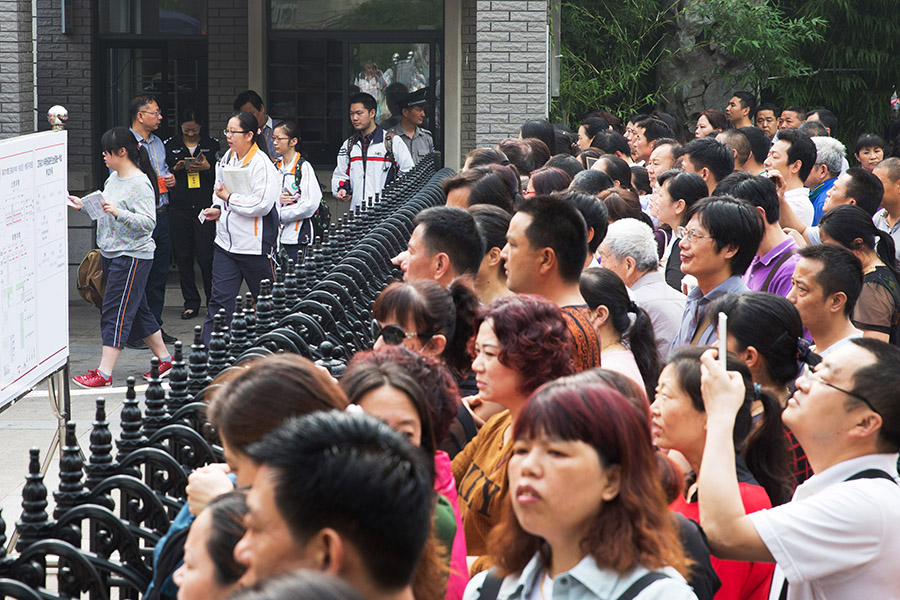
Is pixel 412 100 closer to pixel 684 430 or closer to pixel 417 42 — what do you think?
pixel 417 42

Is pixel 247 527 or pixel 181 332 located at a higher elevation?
pixel 247 527

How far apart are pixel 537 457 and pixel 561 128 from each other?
11.0 meters

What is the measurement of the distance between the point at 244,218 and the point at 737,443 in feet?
21.6

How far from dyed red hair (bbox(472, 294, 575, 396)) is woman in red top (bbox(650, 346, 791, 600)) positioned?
0.31 m

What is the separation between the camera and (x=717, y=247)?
16.9 feet

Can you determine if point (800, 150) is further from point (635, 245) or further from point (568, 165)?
point (635, 245)

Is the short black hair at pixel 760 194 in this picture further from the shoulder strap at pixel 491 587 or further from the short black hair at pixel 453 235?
the shoulder strap at pixel 491 587

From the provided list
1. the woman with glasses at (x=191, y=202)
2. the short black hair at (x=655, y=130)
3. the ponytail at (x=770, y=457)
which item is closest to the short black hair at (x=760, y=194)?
the ponytail at (x=770, y=457)

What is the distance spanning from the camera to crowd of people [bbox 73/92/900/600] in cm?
173

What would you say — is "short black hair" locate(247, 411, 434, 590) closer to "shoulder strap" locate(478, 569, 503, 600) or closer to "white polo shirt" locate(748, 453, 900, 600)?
"shoulder strap" locate(478, 569, 503, 600)

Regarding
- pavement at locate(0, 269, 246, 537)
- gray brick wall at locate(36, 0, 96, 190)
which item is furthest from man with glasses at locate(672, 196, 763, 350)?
gray brick wall at locate(36, 0, 96, 190)

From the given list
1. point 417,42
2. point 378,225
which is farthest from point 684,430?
point 417,42

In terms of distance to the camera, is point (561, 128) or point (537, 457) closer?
point (537, 457)

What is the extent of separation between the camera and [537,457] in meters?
2.19
